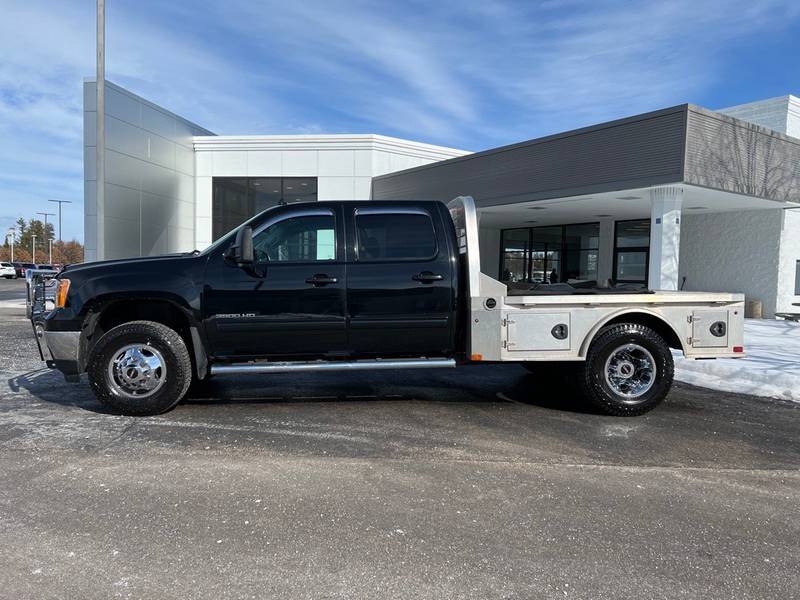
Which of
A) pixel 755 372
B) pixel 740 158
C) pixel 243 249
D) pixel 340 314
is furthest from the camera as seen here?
pixel 740 158

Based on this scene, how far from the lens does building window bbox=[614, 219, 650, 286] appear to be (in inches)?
Result: 730

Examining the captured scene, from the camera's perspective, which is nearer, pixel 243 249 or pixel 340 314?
pixel 243 249

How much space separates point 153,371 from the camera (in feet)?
18.0

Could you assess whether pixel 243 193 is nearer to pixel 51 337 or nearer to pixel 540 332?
pixel 51 337

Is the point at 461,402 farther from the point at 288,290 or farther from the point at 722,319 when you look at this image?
the point at 722,319

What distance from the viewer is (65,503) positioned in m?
3.58

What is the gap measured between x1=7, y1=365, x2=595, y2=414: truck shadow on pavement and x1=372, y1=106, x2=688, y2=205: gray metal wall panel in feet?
20.6

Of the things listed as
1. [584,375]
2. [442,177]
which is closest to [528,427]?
[584,375]

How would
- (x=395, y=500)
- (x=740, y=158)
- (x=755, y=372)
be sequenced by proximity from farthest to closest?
(x=740, y=158), (x=755, y=372), (x=395, y=500)

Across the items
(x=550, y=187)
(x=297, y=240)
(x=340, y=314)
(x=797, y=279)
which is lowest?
(x=340, y=314)

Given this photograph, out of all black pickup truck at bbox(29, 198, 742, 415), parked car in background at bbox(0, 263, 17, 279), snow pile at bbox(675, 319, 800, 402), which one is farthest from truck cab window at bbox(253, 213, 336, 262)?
parked car in background at bbox(0, 263, 17, 279)

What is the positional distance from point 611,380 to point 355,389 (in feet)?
9.21

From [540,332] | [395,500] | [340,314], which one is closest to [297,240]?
[340,314]

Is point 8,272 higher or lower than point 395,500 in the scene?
higher
